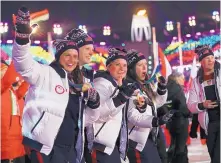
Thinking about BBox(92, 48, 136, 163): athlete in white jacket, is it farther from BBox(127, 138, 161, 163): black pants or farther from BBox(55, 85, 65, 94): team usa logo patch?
BBox(55, 85, 65, 94): team usa logo patch

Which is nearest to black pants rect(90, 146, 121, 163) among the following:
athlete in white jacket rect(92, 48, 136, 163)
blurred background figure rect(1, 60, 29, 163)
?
athlete in white jacket rect(92, 48, 136, 163)

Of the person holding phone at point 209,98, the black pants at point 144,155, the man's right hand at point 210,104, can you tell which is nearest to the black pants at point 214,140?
the person holding phone at point 209,98

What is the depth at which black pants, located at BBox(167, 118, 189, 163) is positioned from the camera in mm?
7771

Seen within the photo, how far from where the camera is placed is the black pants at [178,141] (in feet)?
25.5

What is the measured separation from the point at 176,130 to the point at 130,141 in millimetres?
3211

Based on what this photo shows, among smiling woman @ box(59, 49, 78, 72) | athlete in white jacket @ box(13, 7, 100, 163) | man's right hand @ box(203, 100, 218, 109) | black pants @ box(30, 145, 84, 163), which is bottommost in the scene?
black pants @ box(30, 145, 84, 163)

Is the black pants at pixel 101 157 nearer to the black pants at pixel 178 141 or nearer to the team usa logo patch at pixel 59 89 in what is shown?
the team usa logo patch at pixel 59 89

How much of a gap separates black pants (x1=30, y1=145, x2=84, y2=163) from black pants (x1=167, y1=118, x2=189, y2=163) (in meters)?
4.47

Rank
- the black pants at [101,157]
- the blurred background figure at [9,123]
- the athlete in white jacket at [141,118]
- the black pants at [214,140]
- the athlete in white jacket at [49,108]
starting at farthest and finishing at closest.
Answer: the black pants at [214,140], the blurred background figure at [9,123], the athlete in white jacket at [141,118], the black pants at [101,157], the athlete in white jacket at [49,108]

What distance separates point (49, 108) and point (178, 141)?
495 cm

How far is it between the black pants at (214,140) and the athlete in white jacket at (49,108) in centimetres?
260

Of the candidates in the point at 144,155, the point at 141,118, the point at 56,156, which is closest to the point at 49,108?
the point at 56,156

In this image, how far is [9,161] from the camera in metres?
5.54

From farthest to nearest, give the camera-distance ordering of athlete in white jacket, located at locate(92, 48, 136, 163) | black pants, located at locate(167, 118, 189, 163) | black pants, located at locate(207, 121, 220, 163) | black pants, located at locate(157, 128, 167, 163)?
1. black pants, located at locate(167, 118, 189, 163)
2. black pants, located at locate(207, 121, 220, 163)
3. black pants, located at locate(157, 128, 167, 163)
4. athlete in white jacket, located at locate(92, 48, 136, 163)
